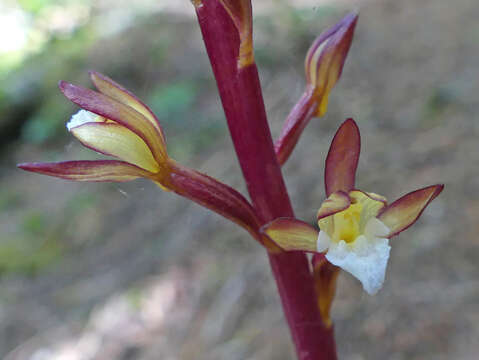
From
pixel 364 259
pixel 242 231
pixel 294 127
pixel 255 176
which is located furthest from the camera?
pixel 242 231

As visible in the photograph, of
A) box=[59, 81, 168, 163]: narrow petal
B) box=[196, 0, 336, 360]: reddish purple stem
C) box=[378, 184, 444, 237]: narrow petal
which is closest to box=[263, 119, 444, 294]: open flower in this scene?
box=[378, 184, 444, 237]: narrow petal

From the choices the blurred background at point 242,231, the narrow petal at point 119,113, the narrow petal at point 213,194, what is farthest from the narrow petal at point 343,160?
the blurred background at point 242,231

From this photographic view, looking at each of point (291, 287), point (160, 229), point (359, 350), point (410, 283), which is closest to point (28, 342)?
point (160, 229)

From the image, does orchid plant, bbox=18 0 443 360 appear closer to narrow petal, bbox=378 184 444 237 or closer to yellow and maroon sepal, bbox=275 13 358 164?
narrow petal, bbox=378 184 444 237

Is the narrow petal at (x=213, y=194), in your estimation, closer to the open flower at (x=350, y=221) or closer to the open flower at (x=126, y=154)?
the open flower at (x=126, y=154)

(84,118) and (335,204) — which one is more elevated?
(84,118)

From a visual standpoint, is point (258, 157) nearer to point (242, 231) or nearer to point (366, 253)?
point (366, 253)

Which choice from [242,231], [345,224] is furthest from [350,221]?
[242,231]

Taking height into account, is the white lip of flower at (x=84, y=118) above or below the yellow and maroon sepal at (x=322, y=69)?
below
